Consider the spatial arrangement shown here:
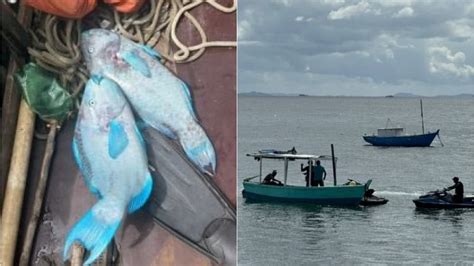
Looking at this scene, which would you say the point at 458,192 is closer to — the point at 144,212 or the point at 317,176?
the point at 317,176

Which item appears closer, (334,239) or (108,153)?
→ (108,153)

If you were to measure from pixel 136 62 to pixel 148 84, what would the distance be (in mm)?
96

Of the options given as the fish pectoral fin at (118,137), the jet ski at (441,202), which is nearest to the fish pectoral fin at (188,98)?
the fish pectoral fin at (118,137)

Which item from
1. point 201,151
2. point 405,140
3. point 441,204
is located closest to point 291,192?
point 441,204

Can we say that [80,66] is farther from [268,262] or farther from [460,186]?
[460,186]

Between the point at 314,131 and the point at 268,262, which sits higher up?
the point at 314,131

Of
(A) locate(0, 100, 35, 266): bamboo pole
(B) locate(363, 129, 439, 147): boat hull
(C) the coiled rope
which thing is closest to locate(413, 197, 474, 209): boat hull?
(B) locate(363, 129, 439, 147): boat hull

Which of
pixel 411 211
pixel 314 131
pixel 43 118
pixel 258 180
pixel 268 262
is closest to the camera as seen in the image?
pixel 43 118

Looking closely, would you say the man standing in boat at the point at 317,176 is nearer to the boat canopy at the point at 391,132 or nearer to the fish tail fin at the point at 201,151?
the boat canopy at the point at 391,132

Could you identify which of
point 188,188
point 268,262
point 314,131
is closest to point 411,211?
point 268,262

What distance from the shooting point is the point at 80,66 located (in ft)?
9.40

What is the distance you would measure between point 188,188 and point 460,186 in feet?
32.8

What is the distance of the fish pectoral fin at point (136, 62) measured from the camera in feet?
9.42

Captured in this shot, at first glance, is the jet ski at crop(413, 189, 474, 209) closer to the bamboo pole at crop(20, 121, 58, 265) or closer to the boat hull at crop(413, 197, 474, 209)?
the boat hull at crop(413, 197, 474, 209)
